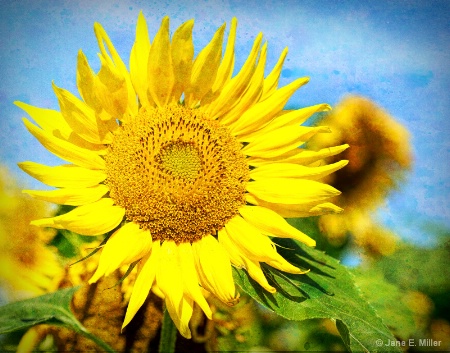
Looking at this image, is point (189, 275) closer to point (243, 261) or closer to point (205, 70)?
point (243, 261)

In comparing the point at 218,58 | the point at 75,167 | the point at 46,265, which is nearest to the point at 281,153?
the point at 218,58

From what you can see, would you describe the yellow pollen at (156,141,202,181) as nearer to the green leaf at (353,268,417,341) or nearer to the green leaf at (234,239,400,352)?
the green leaf at (234,239,400,352)

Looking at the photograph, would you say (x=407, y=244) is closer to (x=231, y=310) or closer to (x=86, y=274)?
(x=231, y=310)

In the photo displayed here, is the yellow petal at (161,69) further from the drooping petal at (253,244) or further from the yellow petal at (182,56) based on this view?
the drooping petal at (253,244)

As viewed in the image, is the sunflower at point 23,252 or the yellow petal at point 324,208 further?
the sunflower at point 23,252

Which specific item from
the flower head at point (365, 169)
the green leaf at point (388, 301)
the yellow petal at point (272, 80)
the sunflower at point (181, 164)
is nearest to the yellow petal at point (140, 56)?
the sunflower at point (181, 164)

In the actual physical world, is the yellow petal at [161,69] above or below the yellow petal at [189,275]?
above
